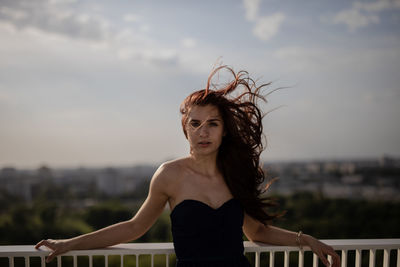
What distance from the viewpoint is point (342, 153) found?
863 inches

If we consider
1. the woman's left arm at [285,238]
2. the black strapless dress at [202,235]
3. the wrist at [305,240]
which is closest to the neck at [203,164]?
the black strapless dress at [202,235]

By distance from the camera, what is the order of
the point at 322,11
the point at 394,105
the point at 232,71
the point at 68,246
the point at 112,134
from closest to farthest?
the point at 68,246 → the point at 232,71 → the point at 322,11 → the point at 394,105 → the point at 112,134

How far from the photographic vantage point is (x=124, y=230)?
1.63 m

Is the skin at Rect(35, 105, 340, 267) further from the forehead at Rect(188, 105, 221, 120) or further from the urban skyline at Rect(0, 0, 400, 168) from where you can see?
the urban skyline at Rect(0, 0, 400, 168)

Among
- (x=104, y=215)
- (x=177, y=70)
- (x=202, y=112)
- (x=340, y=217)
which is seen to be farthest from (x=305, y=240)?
(x=340, y=217)

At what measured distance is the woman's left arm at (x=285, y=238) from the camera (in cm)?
174

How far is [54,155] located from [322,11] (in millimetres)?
27114

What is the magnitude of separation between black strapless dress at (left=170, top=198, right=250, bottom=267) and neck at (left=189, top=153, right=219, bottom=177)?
209mm

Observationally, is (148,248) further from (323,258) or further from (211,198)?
(323,258)

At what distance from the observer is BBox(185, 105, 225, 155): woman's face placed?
5.31ft

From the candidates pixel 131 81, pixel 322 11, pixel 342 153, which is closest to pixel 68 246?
pixel 322 11

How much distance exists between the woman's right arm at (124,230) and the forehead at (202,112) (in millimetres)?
320

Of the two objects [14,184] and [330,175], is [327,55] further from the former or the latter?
[14,184]

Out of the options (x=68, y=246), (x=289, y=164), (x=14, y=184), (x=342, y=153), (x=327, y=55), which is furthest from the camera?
(x=289, y=164)
